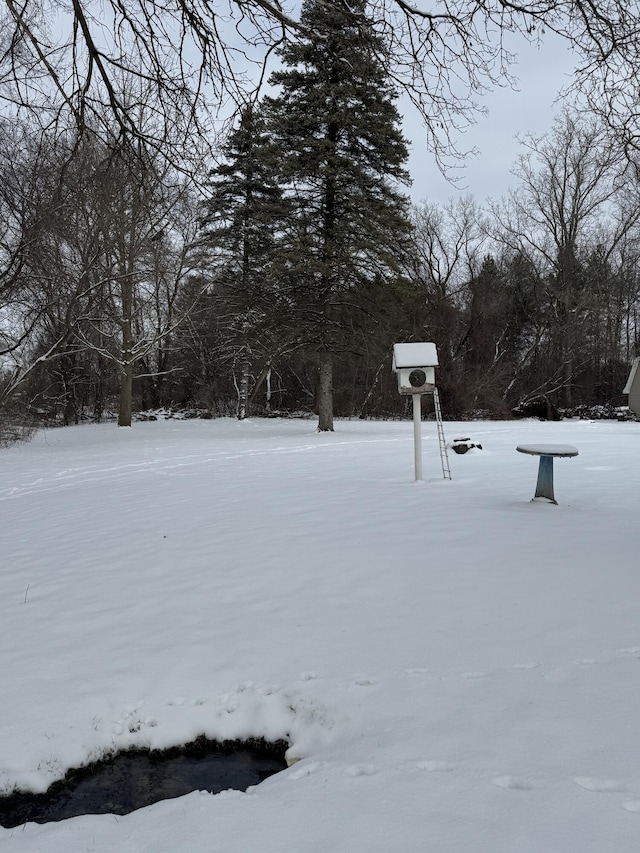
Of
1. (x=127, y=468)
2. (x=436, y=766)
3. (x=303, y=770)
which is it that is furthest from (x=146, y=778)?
(x=127, y=468)

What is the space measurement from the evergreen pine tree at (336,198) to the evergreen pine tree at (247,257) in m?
0.74

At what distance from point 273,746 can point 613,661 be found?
1.74 m

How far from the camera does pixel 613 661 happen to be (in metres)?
2.92

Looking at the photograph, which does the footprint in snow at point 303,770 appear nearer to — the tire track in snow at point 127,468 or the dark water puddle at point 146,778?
the dark water puddle at point 146,778

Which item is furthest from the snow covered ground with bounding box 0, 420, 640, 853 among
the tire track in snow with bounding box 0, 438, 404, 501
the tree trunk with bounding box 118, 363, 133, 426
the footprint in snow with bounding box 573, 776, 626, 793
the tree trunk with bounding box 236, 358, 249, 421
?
the tree trunk with bounding box 236, 358, 249, 421

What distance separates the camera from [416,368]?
797 cm

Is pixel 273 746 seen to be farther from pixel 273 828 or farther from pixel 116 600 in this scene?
pixel 116 600

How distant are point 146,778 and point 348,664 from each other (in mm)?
1109

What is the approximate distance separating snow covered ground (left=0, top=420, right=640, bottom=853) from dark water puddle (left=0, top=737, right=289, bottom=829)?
7cm

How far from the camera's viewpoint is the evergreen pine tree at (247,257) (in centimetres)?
1772

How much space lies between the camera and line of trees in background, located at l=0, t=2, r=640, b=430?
7434mm

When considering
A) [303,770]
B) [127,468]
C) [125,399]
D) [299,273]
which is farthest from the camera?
[125,399]

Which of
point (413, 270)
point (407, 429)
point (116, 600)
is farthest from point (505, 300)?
point (116, 600)

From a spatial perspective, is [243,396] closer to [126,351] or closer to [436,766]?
[126,351]
